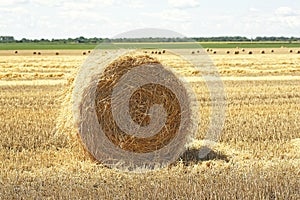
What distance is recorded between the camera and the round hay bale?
8688 mm

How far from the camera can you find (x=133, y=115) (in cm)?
870

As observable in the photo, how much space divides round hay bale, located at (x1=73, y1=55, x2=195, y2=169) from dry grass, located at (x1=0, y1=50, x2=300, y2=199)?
0.31m

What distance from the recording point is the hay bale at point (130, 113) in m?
8.69

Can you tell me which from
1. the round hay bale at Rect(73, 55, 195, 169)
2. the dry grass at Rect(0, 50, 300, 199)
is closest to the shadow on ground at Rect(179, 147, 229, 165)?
the dry grass at Rect(0, 50, 300, 199)

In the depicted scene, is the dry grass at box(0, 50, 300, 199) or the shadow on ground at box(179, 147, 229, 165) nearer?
the dry grass at box(0, 50, 300, 199)

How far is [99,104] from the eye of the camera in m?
8.74

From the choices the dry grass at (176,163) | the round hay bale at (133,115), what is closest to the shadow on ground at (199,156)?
the dry grass at (176,163)

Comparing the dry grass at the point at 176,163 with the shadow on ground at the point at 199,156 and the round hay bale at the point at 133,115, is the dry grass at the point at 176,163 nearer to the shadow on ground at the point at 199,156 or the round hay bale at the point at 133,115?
the shadow on ground at the point at 199,156

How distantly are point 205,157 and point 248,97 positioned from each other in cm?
821

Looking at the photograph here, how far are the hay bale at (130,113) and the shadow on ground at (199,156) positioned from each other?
0.63 feet

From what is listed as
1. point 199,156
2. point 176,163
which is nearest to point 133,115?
point 176,163

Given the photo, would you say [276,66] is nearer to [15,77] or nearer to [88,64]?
[15,77]

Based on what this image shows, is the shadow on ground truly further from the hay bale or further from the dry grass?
the hay bale

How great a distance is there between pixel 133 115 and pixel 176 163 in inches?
39.7
